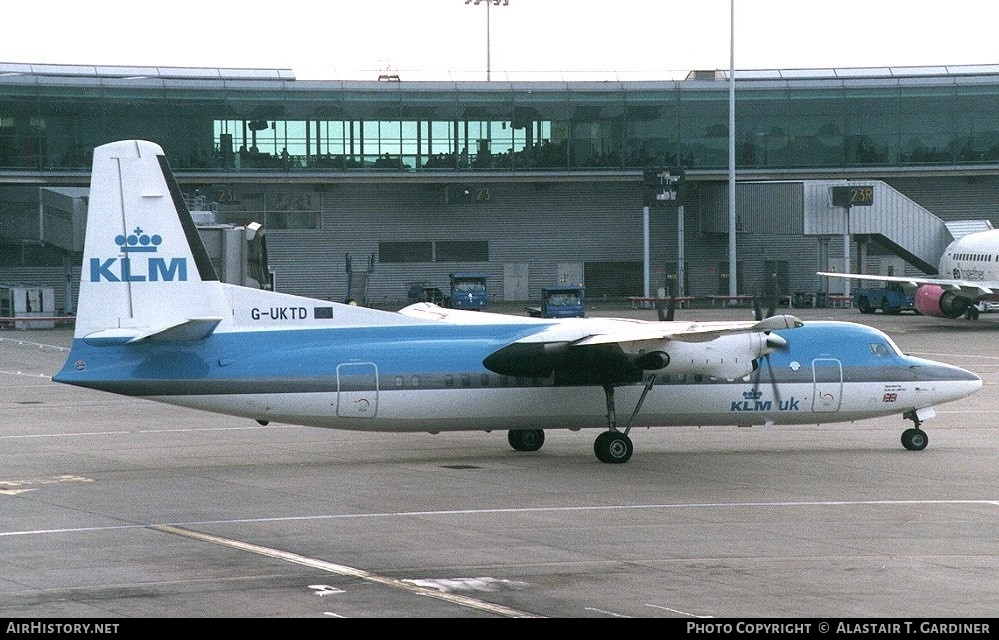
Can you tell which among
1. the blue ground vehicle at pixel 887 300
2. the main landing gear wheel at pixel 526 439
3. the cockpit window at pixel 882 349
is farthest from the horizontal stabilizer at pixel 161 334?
the blue ground vehicle at pixel 887 300

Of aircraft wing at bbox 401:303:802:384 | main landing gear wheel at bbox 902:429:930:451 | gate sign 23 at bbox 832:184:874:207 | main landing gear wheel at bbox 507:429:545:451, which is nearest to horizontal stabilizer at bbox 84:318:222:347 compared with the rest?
aircraft wing at bbox 401:303:802:384

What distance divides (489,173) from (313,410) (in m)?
60.1

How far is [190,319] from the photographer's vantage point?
26.8 metres

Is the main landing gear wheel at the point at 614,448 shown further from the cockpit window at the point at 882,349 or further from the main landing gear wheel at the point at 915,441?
the main landing gear wheel at the point at 915,441

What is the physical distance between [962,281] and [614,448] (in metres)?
45.9

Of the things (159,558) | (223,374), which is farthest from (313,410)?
(159,558)

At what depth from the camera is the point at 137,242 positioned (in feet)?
87.5

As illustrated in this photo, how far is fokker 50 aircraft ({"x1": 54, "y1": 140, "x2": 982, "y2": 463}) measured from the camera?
86.9 ft

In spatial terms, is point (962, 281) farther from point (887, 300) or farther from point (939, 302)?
point (887, 300)

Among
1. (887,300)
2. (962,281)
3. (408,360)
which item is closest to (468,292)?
(887,300)

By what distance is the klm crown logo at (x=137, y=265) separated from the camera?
26469mm

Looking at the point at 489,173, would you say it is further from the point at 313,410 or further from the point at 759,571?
the point at 759,571

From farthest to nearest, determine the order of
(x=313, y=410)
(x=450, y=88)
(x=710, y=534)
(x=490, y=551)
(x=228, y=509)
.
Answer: (x=450, y=88) < (x=313, y=410) < (x=228, y=509) < (x=710, y=534) < (x=490, y=551)
